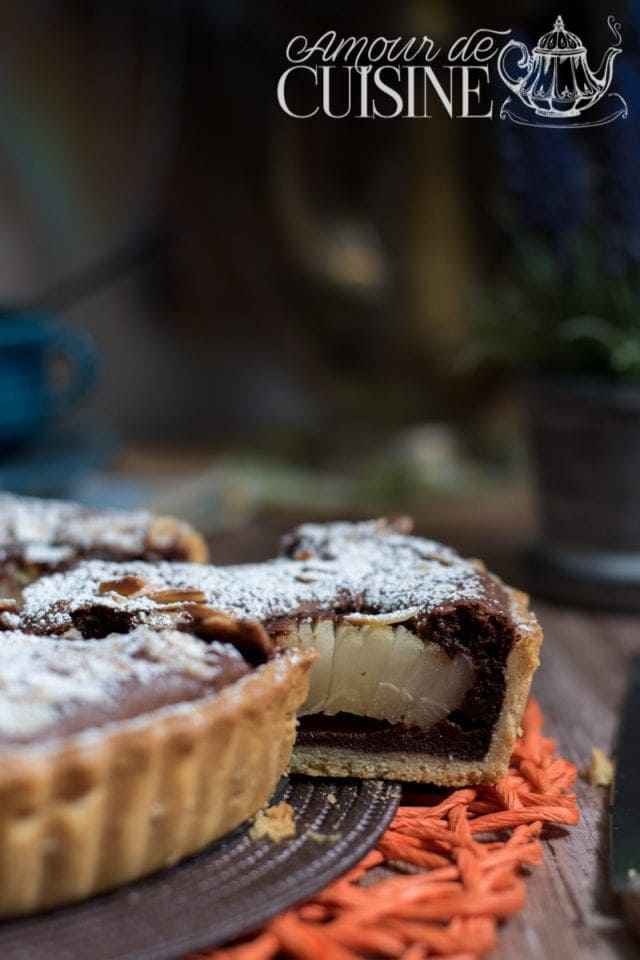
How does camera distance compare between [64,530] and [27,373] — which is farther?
[27,373]

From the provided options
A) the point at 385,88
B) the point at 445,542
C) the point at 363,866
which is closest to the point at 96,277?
the point at 445,542

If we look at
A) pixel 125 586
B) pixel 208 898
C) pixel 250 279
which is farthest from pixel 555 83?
pixel 250 279

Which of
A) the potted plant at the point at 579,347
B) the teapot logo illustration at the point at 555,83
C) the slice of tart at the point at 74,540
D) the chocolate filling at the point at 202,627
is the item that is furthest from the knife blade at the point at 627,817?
the teapot logo illustration at the point at 555,83

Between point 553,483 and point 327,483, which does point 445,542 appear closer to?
point 553,483

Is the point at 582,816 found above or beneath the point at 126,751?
beneath

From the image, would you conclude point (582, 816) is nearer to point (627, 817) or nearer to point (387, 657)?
point (627, 817)

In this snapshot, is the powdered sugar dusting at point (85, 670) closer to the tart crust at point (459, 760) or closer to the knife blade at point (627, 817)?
the tart crust at point (459, 760)

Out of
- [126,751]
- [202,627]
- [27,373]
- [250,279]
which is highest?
[250,279]
